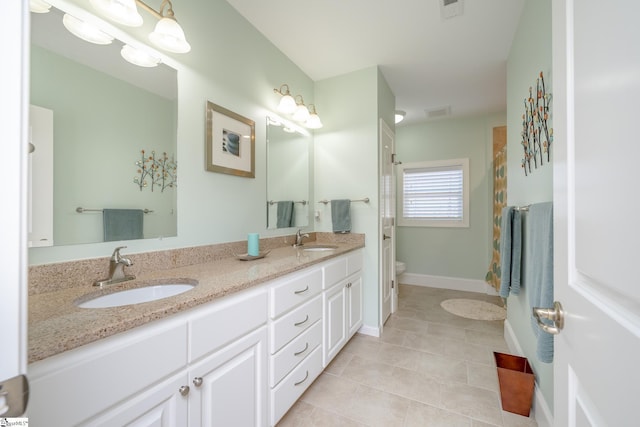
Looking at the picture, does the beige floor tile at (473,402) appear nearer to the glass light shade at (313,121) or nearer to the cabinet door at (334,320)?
the cabinet door at (334,320)

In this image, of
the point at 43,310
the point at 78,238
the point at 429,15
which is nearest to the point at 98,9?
the point at 78,238

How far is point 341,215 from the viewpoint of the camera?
2506 mm

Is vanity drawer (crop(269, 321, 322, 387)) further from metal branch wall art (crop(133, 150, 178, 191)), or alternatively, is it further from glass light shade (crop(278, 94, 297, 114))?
glass light shade (crop(278, 94, 297, 114))

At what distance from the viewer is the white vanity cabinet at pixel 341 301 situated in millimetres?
1809

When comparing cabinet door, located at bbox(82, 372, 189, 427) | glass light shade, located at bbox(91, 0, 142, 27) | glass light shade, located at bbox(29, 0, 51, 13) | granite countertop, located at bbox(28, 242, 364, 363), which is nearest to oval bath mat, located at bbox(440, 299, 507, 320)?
granite countertop, located at bbox(28, 242, 364, 363)

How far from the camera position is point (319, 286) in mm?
1697

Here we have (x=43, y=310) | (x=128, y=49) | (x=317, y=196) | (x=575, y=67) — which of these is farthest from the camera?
(x=317, y=196)

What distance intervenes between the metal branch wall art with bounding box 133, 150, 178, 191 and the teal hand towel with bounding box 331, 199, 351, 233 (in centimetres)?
147

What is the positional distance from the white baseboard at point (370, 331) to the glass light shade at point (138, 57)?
8.32 feet

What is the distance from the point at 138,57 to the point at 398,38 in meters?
1.85

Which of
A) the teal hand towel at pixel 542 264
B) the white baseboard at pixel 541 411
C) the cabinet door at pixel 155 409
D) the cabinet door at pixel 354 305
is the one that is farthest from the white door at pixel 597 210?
the cabinet door at pixel 354 305

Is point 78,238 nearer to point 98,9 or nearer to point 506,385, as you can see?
point 98,9

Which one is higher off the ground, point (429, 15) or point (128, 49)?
point (429, 15)

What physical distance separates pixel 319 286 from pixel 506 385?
122 centimetres
